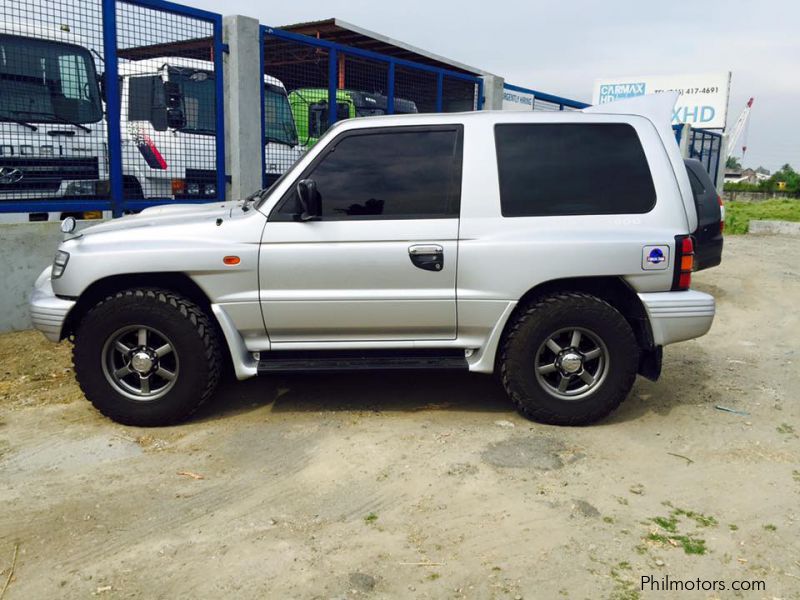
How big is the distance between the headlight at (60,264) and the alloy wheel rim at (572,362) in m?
2.94

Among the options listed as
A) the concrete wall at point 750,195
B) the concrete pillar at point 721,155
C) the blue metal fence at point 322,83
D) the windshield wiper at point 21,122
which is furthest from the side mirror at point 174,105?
the concrete wall at point 750,195

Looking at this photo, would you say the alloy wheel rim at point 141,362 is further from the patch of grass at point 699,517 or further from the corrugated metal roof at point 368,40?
the corrugated metal roof at point 368,40

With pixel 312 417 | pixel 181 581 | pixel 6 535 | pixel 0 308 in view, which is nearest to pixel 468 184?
pixel 312 417

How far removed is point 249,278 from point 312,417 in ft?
3.41

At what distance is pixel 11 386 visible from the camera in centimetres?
509

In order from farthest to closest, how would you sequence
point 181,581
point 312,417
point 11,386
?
1. point 11,386
2. point 312,417
3. point 181,581

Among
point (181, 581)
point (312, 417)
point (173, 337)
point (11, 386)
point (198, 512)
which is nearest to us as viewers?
point (181, 581)

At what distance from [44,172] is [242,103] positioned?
2.27 metres

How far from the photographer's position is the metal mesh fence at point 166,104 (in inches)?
267

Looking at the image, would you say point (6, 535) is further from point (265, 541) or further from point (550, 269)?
point (550, 269)

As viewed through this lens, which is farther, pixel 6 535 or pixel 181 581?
pixel 6 535

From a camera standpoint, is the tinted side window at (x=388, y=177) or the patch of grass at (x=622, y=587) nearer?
the patch of grass at (x=622, y=587)

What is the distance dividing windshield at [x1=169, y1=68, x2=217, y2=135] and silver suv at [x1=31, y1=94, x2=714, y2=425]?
3576mm

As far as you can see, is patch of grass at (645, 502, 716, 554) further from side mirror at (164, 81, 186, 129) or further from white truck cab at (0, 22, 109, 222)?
side mirror at (164, 81, 186, 129)
